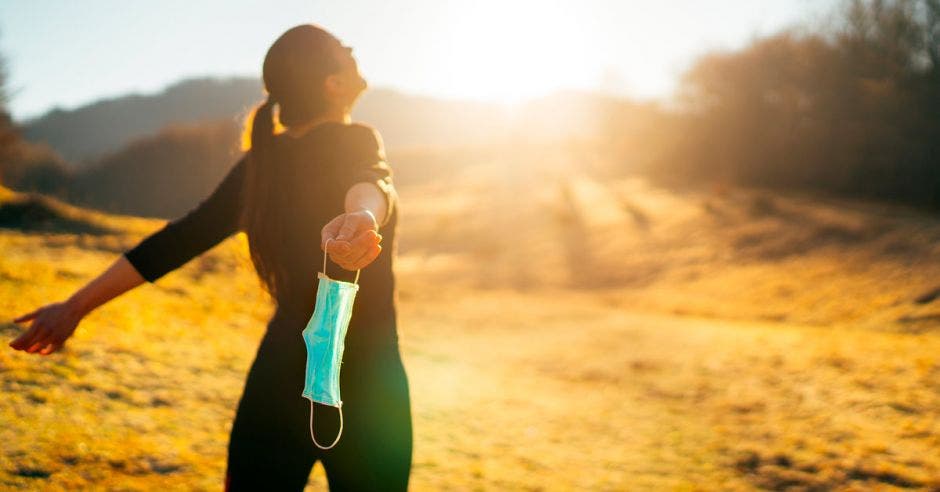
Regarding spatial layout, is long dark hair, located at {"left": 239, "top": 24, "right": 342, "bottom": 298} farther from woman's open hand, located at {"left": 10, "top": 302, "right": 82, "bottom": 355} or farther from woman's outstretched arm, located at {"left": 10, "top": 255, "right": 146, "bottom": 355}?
woman's open hand, located at {"left": 10, "top": 302, "right": 82, "bottom": 355}

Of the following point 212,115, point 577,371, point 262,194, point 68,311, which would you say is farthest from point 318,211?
point 212,115

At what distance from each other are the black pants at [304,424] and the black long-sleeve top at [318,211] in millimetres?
66

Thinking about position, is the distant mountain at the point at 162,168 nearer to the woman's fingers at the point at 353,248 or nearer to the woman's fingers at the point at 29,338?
the woman's fingers at the point at 29,338

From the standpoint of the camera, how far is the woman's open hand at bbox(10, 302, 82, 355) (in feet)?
5.44

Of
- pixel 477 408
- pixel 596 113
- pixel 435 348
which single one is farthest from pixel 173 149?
pixel 477 408

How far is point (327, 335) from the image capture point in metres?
1.39

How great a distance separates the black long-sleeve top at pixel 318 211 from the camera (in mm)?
1649

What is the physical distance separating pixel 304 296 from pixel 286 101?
513mm

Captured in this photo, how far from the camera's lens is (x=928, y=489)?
4.61 metres

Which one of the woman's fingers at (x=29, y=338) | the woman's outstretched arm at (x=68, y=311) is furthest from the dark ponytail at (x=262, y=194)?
the woman's fingers at (x=29, y=338)

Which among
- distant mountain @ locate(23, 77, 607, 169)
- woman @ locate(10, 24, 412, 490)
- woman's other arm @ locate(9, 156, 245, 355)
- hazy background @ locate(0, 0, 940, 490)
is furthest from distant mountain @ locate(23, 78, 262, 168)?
woman @ locate(10, 24, 412, 490)

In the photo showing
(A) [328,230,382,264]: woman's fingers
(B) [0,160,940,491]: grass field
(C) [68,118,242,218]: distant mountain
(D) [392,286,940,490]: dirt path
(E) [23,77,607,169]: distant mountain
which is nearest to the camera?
(A) [328,230,382,264]: woman's fingers

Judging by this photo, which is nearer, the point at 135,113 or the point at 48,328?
the point at 48,328

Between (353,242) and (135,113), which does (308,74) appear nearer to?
(353,242)
